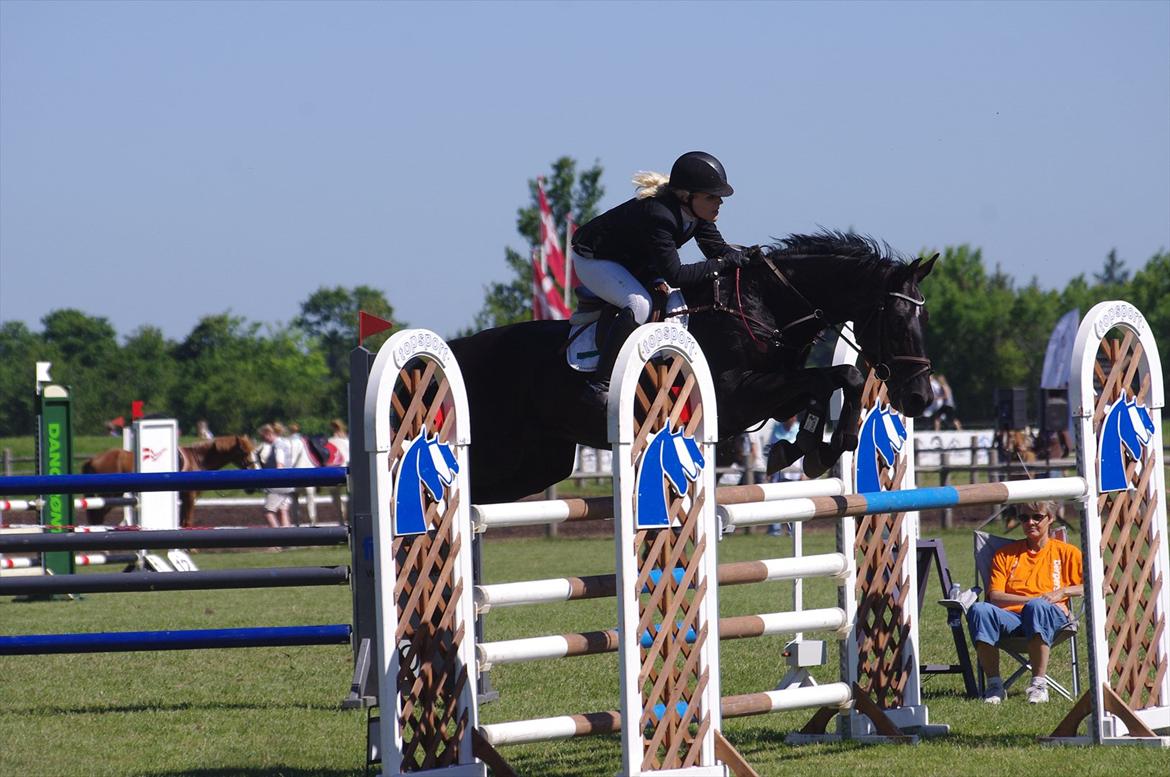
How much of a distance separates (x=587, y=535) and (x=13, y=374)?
53231mm

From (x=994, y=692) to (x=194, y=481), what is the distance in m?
3.80

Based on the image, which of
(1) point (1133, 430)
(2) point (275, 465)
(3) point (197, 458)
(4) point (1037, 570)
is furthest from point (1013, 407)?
(1) point (1133, 430)

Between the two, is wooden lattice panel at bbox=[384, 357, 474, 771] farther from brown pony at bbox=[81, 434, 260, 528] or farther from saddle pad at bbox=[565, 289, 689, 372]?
brown pony at bbox=[81, 434, 260, 528]

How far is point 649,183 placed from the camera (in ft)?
22.1

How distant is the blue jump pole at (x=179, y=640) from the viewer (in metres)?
6.56

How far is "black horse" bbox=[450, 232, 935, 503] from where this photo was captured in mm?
6480

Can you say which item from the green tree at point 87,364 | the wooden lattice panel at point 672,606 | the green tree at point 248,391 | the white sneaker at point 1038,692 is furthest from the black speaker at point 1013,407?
the green tree at point 248,391

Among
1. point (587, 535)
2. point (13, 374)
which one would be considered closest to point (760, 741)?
point (587, 535)

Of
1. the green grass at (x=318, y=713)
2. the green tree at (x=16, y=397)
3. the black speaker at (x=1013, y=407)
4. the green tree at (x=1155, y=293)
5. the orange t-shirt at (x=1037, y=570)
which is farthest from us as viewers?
the green tree at (x=1155, y=293)

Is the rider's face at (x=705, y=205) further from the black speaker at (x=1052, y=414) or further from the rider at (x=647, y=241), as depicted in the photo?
the black speaker at (x=1052, y=414)

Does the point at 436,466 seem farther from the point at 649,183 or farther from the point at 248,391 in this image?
the point at 248,391

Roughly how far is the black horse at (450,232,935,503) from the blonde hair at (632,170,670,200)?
47 centimetres

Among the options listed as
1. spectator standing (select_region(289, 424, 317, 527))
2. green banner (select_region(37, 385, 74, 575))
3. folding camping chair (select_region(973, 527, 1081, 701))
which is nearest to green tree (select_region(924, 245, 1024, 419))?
spectator standing (select_region(289, 424, 317, 527))

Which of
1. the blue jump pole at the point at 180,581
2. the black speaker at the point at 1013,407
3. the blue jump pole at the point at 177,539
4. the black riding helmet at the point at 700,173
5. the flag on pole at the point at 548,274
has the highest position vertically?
the flag on pole at the point at 548,274
